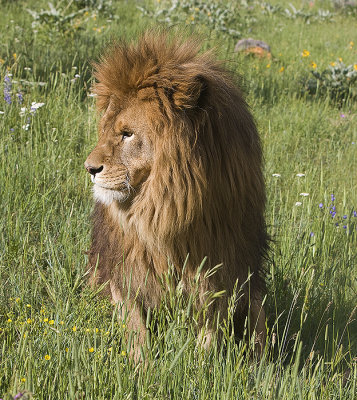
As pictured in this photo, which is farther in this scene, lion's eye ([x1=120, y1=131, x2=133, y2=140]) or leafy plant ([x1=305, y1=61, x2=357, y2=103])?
leafy plant ([x1=305, y1=61, x2=357, y2=103])

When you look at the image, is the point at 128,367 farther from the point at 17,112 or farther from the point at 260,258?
the point at 17,112

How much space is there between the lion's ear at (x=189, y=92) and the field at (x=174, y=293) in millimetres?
702

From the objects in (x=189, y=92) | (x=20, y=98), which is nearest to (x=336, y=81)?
(x=20, y=98)

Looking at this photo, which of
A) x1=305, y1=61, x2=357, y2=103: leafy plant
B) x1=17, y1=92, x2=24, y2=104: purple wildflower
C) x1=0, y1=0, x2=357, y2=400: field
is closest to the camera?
x1=0, y1=0, x2=357, y2=400: field

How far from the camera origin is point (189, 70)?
2529 millimetres

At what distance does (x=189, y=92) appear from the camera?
2.47 meters

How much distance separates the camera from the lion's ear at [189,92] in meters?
2.46

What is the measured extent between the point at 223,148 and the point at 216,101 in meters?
0.20

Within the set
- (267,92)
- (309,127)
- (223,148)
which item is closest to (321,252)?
(223,148)

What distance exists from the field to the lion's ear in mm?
702

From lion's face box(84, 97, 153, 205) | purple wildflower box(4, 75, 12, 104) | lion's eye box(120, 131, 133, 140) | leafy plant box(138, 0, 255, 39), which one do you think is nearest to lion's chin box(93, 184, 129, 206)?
lion's face box(84, 97, 153, 205)

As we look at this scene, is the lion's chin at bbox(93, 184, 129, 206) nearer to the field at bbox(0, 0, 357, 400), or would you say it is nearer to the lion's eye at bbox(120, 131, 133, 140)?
the lion's eye at bbox(120, 131, 133, 140)

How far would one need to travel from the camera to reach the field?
7.13 ft

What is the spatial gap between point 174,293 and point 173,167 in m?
0.56
